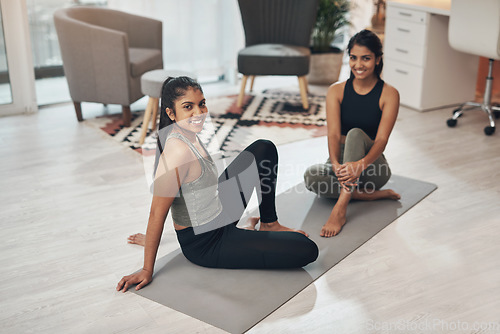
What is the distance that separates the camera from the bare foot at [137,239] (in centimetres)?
244

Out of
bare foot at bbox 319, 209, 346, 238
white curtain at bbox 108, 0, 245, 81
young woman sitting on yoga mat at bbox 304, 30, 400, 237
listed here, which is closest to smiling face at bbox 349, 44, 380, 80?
young woman sitting on yoga mat at bbox 304, 30, 400, 237

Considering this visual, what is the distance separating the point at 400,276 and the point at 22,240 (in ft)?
5.22

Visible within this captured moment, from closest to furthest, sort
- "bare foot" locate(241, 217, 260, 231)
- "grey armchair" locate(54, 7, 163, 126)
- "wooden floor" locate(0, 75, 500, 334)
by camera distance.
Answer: "wooden floor" locate(0, 75, 500, 334) → "bare foot" locate(241, 217, 260, 231) → "grey armchair" locate(54, 7, 163, 126)

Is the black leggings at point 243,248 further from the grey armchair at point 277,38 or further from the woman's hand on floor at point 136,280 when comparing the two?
the grey armchair at point 277,38

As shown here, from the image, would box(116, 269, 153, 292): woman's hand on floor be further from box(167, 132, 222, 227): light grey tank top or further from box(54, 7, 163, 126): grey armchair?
box(54, 7, 163, 126): grey armchair

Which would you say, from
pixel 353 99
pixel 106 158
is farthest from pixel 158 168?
pixel 106 158

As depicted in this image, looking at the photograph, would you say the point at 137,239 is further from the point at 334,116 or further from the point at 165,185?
the point at 334,116

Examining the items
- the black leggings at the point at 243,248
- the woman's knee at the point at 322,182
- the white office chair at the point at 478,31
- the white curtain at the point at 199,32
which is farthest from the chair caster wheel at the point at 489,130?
the white curtain at the point at 199,32

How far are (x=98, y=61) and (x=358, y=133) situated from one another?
82.5 inches

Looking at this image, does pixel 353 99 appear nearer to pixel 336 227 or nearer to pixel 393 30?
pixel 336 227

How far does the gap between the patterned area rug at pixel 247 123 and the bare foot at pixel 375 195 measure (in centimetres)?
93

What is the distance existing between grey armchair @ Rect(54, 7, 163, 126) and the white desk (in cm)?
181

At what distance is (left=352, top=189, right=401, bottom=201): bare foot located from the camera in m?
2.84

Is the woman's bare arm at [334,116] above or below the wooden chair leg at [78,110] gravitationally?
above
